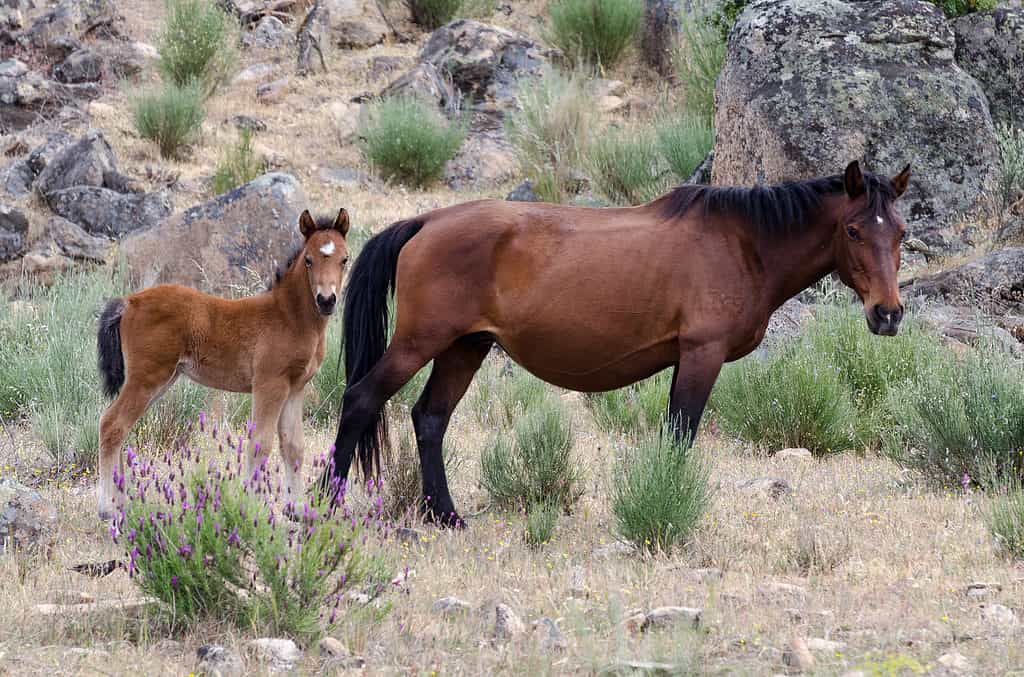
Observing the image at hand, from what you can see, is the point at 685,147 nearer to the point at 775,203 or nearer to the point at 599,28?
the point at 599,28

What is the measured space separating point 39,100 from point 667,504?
1534 centimetres

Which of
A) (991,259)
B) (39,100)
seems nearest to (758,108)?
(991,259)

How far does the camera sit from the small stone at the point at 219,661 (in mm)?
4258

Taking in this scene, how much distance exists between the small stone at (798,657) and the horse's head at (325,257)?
3033 mm

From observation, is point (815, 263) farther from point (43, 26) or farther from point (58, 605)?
point (43, 26)

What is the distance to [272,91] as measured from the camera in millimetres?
19891

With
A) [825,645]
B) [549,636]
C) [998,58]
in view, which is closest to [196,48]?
[998,58]

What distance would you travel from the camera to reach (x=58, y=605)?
488cm

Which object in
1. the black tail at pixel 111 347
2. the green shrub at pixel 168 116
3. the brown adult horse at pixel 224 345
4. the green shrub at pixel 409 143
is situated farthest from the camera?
the green shrub at pixel 168 116

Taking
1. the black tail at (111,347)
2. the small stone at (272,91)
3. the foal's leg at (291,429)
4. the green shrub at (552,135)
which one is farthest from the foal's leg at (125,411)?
the small stone at (272,91)

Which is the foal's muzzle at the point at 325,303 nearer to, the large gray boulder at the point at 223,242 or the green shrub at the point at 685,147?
the large gray boulder at the point at 223,242

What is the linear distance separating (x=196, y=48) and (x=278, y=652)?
16.8 m

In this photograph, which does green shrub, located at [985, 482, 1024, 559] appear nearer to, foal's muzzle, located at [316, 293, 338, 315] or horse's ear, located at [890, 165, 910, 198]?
horse's ear, located at [890, 165, 910, 198]

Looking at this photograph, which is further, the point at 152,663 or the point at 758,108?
the point at 758,108
